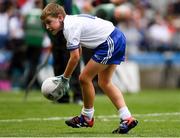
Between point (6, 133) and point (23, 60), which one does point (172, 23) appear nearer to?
point (23, 60)

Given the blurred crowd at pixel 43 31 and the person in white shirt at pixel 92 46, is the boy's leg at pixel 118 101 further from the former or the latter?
the blurred crowd at pixel 43 31

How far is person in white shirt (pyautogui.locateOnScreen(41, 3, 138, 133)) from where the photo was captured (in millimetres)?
10031

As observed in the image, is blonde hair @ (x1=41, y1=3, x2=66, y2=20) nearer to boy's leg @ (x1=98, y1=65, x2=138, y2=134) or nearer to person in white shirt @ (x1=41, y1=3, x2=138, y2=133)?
person in white shirt @ (x1=41, y1=3, x2=138, y2=133)

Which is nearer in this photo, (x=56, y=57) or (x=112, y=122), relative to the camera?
(x=112, y=122)

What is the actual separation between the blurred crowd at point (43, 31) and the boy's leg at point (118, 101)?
665cm

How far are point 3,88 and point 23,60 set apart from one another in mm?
1091

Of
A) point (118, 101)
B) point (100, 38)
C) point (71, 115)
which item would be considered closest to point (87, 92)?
point (118, 101)

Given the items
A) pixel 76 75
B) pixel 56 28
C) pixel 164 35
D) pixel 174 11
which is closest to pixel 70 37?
pixel 56 28

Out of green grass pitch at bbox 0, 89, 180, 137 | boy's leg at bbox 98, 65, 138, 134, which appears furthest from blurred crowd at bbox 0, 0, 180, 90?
boy's leg at bbox 98, 65, 138, 134

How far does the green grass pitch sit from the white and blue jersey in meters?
1.02

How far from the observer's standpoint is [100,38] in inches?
405

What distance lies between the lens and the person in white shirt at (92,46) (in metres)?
10.0

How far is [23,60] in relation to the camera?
23.6 m

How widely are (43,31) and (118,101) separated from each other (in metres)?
11.0
